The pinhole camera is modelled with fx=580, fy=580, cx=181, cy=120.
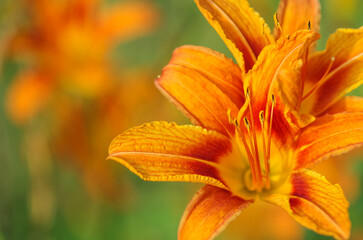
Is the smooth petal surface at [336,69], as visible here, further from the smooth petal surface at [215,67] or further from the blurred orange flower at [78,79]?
the blurred orange flower at [78,79]

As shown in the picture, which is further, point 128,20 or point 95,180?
point 128,20

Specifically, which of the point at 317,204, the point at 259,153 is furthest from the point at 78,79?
the point at 317,204

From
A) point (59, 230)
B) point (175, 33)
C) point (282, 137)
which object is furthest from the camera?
point (175, 33)

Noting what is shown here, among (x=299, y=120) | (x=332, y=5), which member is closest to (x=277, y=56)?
(x=299, y=120)

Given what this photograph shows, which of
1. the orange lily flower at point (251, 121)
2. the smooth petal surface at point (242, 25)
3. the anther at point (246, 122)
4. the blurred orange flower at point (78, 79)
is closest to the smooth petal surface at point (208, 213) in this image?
the orange lily flower at point (251, 121)

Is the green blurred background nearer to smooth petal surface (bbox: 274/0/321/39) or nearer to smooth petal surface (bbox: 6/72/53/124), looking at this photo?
smooth petal surface (bbox: 6/72/53/124)

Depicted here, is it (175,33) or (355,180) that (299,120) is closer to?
(355,180)

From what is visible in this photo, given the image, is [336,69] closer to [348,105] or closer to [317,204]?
[348,105]
